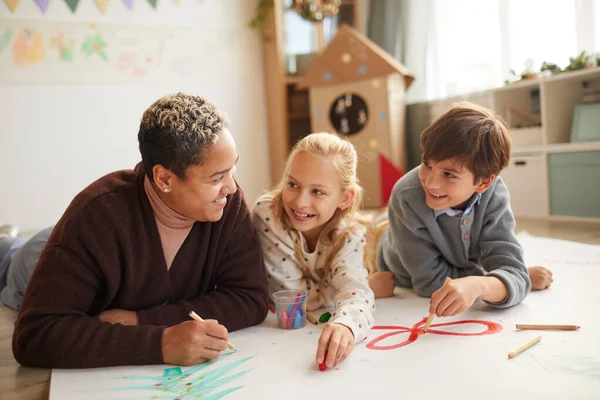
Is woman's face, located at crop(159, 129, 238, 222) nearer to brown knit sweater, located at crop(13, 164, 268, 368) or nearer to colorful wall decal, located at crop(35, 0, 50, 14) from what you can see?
brown knit sweater, located at crop(13, 164, 268, 368)

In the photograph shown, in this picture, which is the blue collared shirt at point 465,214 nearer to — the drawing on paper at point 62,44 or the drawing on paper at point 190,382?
the drawing on paper at point 190,382

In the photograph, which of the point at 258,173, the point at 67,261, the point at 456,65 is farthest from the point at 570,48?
the point at 67,261

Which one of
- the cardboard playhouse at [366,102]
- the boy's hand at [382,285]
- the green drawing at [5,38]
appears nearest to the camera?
the boy's hand at [382,285]

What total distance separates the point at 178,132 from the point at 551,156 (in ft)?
8.93

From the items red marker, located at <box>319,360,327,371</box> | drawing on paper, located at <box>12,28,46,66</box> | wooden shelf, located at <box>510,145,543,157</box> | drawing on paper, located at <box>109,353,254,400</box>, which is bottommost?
drawing on paper, located at <box>109,353,254,400</box>

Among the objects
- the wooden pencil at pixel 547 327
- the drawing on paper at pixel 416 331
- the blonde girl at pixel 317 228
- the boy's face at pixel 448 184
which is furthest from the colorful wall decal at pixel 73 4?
the wooden pencil at pixel 547 327

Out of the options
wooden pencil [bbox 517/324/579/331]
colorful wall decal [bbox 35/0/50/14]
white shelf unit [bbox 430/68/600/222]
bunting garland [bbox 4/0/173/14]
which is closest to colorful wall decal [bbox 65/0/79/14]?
bunting garland [bbox 4/0/173/14]

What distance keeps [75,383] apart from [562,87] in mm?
3128

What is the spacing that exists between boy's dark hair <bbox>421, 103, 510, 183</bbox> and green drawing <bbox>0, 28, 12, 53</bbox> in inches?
133

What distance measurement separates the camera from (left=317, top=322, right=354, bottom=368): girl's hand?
1.12 metres

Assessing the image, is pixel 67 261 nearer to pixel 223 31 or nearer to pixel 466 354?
pixel 466 354

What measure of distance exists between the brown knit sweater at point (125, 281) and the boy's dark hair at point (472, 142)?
55 cm

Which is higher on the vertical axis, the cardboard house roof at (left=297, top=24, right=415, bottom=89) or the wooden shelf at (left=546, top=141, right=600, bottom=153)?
the cardboard house roof at (left=297, top=24, right=415, bottom=89)

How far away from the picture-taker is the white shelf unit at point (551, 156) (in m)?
3.08
